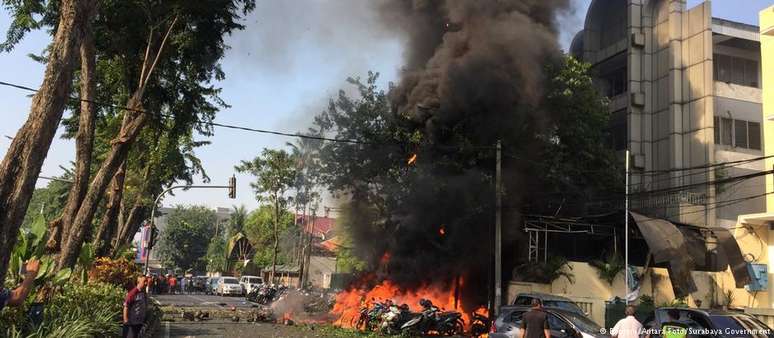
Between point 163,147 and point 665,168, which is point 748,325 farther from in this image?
point 163,147

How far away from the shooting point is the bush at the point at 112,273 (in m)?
19.5

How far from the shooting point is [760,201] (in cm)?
3184

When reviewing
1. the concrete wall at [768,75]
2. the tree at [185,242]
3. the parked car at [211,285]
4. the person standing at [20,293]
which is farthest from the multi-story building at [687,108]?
the tree at [185,242]

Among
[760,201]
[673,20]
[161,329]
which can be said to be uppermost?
[673,20]

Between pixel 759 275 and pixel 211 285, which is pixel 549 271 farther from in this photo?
pixel 211 285

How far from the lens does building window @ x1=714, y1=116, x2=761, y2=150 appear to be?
32531 mm

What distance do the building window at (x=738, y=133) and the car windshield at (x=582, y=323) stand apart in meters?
22.7

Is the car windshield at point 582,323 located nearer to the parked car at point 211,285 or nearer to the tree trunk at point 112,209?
the tree trunk at point 112,209

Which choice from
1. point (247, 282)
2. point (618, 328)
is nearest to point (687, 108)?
point (618, 328)

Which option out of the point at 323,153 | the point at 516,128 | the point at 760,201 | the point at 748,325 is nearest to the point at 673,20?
the point at 760,201

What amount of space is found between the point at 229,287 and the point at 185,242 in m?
39.4

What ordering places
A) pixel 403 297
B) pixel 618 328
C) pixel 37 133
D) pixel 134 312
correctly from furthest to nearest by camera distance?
1. pixel 403 297
2. pixel 618 328
3. pixel 134 312
4. pixel 37 133

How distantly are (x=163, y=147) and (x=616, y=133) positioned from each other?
24.4 metres

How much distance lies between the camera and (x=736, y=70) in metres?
34.3
